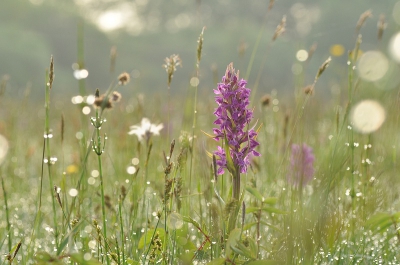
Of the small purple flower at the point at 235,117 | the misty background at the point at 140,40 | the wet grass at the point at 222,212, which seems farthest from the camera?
the misty background at the point at 140,40

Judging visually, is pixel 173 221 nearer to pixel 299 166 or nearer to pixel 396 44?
pixel 299 166

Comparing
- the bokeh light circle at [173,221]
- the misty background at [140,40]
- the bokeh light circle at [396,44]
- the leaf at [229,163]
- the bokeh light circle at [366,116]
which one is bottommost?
the bokeh light circle at [173,221]

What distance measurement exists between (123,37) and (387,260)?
2272 centimetres

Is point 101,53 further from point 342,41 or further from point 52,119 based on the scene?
point 52,119

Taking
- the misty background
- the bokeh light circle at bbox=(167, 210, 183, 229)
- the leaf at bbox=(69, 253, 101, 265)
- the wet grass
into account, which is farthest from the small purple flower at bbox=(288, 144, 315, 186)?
the misty background

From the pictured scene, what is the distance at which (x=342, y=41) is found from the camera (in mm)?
22469

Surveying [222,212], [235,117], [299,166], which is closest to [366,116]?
[299,166]

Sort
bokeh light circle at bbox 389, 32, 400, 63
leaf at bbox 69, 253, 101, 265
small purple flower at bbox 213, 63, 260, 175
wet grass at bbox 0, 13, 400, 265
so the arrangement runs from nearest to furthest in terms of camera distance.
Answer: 1. leaf at bbox 69, 253, 101, 265
2. wet grass at bbox 0, 13, 400, 265
3. small purple flower at bbox 213, 63, 260, 175
4. bokeh light circle at bbox 389, 32, 400, 63

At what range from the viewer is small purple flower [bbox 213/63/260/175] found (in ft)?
3.91

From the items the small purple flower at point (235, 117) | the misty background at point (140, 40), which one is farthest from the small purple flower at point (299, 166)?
the misty background at point (140, 40)

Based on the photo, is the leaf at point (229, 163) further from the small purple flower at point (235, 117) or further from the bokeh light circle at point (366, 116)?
the bokeh light circle at point (366, 116)

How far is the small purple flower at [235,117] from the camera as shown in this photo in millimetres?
1192

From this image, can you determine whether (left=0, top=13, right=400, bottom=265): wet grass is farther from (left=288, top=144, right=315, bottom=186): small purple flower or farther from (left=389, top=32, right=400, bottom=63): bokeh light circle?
(left=389, top=32, right=400, bottom=63): bokeh light circle

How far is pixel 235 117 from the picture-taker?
119 centimetres
